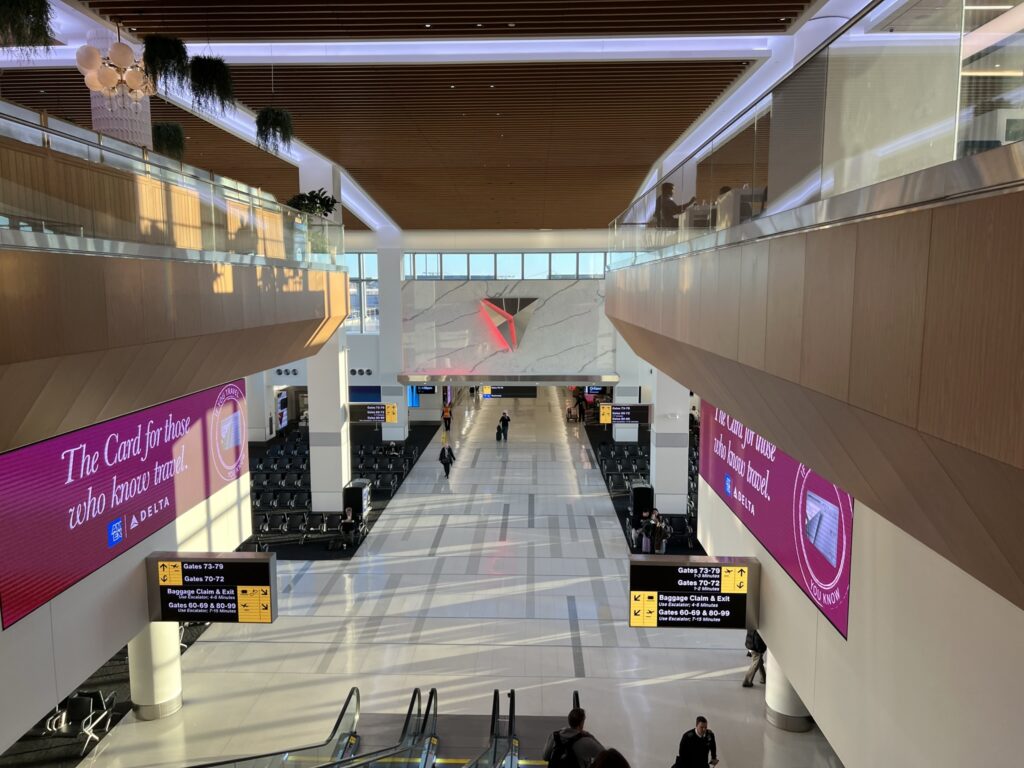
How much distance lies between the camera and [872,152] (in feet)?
10.2

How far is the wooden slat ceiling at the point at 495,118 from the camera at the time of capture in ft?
31.6

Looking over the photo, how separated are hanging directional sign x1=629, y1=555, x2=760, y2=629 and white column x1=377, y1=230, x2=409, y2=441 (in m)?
20.8

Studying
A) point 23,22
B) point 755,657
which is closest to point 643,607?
point 755,657

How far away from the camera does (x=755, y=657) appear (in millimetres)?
10367

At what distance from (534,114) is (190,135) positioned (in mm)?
6291

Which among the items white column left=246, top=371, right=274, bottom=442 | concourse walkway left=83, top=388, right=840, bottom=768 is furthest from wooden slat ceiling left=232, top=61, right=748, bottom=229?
white column left=246, top=371, right=274, bottom=442

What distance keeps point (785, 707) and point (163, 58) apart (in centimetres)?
1008

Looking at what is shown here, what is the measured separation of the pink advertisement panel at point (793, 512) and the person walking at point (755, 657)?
233 cm

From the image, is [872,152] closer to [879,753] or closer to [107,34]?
[879,753]

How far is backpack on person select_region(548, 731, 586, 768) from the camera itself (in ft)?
19.4

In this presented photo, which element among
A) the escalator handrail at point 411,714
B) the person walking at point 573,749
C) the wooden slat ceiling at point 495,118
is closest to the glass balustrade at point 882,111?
the person walking at point 573,749

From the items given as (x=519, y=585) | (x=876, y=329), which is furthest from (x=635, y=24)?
(x=519, y=585)

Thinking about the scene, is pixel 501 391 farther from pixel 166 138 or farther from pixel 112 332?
pixel 112 332

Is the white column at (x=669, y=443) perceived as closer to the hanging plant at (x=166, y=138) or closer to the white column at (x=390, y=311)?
the white column at (x=390, y=311)
